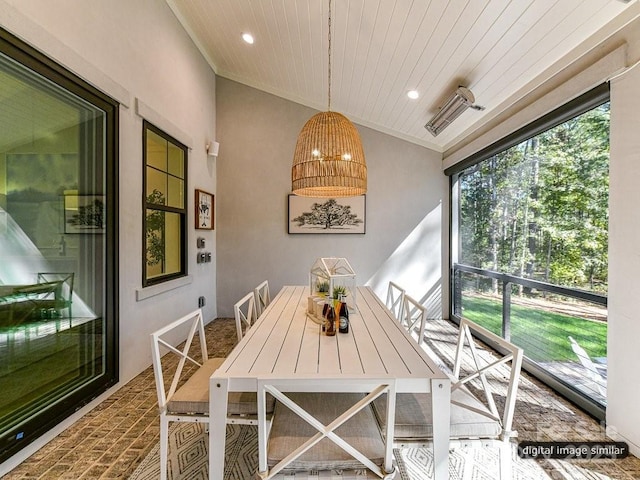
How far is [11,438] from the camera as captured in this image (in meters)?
1.66

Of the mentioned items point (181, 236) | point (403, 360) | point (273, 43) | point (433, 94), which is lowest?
point (403, 360)

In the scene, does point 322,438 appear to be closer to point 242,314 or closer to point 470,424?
point 470,424

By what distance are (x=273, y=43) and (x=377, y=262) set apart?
3.11m

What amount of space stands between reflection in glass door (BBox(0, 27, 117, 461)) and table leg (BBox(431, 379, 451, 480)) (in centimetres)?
216

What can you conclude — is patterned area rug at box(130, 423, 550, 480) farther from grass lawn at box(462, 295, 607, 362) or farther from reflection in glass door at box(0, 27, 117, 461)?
grass lawn at box(462, 295, 607, 362)

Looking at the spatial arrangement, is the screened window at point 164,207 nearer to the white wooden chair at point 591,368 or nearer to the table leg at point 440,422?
the table leg at point 440,422

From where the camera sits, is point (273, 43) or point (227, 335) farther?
point (227, 335)

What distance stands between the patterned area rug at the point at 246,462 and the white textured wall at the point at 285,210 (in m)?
2.79

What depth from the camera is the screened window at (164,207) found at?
3.01 metres

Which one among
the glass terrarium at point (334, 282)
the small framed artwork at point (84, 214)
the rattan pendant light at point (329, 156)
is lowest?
the glass terrarium at point (334, 282)

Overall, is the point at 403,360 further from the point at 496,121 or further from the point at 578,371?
the point at 496,121

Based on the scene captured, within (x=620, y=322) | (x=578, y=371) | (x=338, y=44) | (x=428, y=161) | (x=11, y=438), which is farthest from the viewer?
(x=428, y=161)

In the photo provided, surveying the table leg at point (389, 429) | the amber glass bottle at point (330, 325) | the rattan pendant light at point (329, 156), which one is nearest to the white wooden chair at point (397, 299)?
the amber glass bottle at point (330, 325)

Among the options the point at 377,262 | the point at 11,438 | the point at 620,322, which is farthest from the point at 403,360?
the point at 377,262
